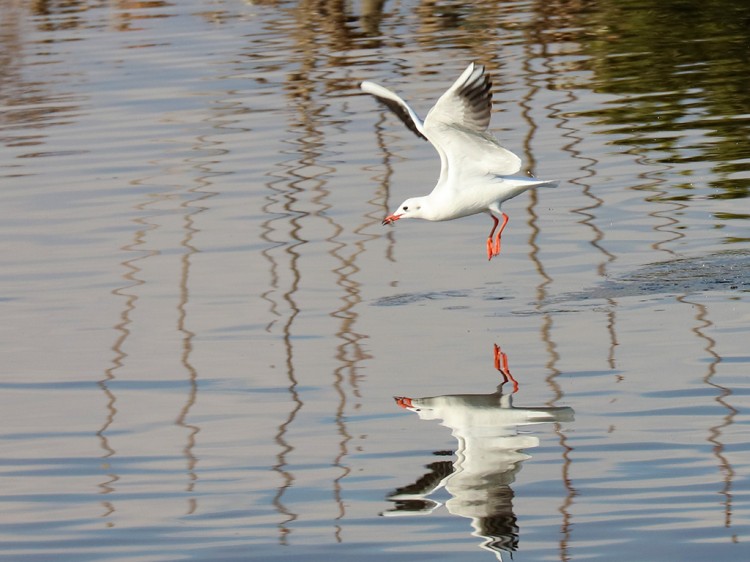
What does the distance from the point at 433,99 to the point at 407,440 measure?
10.4 metres

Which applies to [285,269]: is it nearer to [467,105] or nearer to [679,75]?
[467,105]

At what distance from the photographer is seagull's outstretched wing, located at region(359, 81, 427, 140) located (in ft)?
35.4

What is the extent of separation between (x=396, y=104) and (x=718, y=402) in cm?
358

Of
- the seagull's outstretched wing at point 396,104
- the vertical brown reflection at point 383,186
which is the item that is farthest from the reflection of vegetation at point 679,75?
the seagull's outstretched wing at point 396,104

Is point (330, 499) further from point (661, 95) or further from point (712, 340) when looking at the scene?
point (661, 95)

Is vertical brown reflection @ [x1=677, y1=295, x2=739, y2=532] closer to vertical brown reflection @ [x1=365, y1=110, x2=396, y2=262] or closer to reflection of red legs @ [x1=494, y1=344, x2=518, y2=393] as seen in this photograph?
reflection of red legs @ [x1=494, y1=344, x2=518, y2=393]

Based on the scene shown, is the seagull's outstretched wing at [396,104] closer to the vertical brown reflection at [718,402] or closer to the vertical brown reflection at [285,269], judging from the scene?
the vertical brown reflection at [285,269]

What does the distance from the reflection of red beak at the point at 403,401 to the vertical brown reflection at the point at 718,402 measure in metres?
1.49

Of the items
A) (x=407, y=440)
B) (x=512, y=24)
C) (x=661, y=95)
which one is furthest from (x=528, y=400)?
(x=512, y=24)

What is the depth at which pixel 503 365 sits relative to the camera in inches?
365

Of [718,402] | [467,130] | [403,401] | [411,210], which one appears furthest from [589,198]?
[718,402]

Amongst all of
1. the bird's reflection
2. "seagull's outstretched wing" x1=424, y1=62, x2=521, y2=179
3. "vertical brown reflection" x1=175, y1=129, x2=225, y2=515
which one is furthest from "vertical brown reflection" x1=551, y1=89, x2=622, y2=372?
→ "vertical brown reflection" x1=175, y1=129, x2=225, y2=515

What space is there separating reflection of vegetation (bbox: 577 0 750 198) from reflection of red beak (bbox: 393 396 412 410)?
16.0 feet

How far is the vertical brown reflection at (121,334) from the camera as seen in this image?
313 inches
